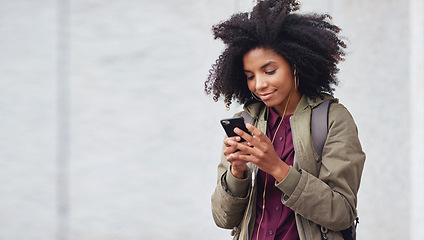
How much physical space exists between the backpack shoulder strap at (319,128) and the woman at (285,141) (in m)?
0.02

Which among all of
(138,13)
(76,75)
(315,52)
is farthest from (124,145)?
(315,52)

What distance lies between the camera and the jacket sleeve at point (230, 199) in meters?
2.36

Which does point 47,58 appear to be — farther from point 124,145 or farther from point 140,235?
point 140,235

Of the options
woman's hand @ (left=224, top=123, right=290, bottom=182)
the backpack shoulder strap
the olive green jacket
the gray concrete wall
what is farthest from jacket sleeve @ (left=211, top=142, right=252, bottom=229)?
the gray concrete wall

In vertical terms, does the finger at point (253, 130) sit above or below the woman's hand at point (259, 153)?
above

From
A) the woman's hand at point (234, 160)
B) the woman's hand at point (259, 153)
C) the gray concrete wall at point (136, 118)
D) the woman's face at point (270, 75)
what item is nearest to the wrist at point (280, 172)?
the woman's hand at point (259, 153)

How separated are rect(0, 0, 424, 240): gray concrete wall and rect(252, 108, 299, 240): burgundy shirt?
230 centimetres

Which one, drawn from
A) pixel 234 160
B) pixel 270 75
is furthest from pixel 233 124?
pixel 270 75

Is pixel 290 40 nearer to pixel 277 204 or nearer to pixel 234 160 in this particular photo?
pixel 234 160

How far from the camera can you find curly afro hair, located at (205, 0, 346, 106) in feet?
7.70

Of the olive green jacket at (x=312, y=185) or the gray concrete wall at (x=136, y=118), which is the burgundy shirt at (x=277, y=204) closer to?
the olive green jacket at (x=312, y=185)

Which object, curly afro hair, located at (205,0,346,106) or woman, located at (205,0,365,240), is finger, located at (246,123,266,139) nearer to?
woman, located at (205,0,365,240)

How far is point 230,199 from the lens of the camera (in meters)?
2.37

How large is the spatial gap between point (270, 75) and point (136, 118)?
2626mm
